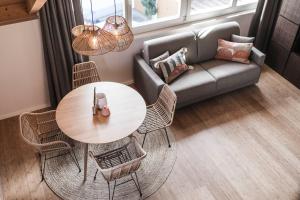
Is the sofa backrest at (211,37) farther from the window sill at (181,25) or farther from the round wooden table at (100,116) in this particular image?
the round wooden table at (100,116)

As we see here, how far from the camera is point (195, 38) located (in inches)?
192

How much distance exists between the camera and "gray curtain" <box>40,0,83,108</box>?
3891 millimetres

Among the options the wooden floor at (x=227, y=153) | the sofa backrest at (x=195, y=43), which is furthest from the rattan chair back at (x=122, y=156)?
the sofa backrest at (x=195, y=43)

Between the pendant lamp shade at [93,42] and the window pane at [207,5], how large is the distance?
2.61 meters

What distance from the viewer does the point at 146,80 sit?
455cm

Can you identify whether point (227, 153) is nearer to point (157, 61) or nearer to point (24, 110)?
point (157, 61)

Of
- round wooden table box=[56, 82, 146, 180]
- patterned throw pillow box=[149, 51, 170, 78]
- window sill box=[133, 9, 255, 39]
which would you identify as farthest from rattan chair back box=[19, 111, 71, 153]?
window sill box=[133, 9, 255, 39]

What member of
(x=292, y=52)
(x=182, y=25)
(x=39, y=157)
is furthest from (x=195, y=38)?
(x=39, y=157)

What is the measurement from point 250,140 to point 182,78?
4.03 feet

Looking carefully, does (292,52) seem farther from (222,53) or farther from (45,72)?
(45,72)

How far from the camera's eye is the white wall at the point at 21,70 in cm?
400

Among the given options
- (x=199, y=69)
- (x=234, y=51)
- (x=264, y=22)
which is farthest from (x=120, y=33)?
(x=264, y=22)

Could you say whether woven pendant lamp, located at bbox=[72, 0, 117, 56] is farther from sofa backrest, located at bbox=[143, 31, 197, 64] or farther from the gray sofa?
sofa backrest, located at bbox=[143, 31, 197, 64]

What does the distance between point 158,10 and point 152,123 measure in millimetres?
1755
